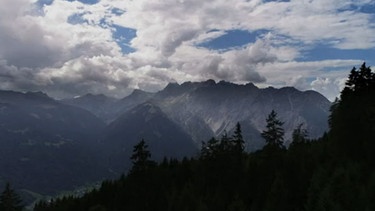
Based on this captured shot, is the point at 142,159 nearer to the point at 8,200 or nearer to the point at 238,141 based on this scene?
the point at 238,141

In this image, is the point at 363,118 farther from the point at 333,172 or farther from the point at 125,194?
the point at 125,194

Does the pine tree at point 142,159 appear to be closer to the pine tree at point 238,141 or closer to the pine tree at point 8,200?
the pine tree at point 238,141

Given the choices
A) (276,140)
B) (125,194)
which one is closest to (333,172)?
(276,140)

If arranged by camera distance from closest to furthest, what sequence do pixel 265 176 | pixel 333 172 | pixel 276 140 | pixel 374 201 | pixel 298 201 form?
pixel 374 201 < pixel 333 172 < pixel 298 201 < pixel 265 176 < pixel 276 140

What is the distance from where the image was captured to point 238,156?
350 feet

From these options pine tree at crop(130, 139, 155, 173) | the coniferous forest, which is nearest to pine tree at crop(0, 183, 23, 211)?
the coniferous forest

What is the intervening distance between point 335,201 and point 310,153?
99.5ft

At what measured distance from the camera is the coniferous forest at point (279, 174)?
228ft

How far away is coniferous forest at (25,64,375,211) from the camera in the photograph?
69.4 m

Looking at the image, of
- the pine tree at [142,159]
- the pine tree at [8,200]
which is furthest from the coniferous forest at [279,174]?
the pine tree at [8,200]

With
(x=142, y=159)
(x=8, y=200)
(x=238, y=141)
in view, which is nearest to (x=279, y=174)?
(x=238, y=141)

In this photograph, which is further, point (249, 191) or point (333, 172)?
point (249, 191)

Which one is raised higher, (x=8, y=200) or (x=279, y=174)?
(x=279, y=174)

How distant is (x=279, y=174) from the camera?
84688 millimetres
